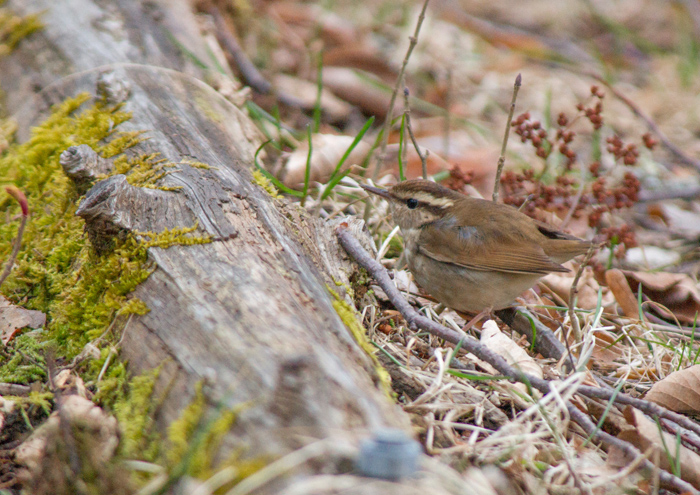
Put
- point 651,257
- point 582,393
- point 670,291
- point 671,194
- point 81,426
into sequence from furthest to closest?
point 671,194, point 651,257, point 670,291, point 582,393, point 81,426

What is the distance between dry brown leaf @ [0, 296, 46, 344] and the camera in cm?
300

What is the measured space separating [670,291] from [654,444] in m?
2.16

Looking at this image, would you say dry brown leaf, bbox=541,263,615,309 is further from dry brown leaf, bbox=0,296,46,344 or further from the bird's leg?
dry brown leaf, bbox=0,296,46,344

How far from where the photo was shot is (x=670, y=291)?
4414mm

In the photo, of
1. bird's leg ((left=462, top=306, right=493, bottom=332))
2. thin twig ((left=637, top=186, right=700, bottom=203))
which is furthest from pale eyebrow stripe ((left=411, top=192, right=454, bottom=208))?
thin twig ((left=637, top=186, right=700, bottom=203))

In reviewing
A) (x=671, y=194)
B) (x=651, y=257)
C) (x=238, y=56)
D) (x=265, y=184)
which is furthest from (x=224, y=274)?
(x=671, y=194)

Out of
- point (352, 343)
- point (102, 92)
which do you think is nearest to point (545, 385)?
point (352, 343)

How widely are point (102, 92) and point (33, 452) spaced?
254 centimetres

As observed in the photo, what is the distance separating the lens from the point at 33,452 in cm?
228

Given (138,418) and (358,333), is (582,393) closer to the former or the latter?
(358,333)

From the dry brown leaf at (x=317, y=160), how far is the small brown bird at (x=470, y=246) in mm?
695

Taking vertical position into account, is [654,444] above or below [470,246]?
below

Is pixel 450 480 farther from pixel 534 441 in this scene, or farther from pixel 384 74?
pixel 384 74

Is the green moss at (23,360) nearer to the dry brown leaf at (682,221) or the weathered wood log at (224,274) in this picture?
the weathered wood log at (224,274)
